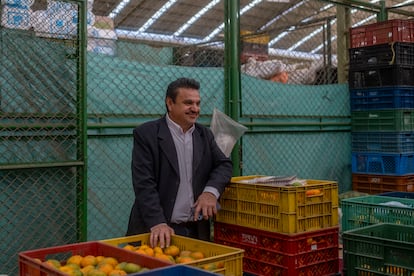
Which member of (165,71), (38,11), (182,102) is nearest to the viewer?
(182,102)

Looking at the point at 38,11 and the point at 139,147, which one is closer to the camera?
the point at 139,147

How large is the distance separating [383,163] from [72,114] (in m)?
4.06

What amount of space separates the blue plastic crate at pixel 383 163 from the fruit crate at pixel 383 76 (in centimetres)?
91

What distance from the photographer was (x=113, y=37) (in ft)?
16.3

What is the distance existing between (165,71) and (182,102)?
180 centimetres

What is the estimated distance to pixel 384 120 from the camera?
629 centimetres

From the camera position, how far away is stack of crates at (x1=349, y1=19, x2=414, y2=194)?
6.13 metres

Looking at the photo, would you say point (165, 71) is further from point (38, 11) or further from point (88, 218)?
point (88, 218)

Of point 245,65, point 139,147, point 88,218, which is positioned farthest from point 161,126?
point 245,65

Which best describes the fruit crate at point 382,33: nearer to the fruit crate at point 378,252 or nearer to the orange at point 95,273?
the fruit crate at point 378,252

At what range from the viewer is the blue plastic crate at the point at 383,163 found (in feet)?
20.1

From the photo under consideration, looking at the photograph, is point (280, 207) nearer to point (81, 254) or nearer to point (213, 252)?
point (213, 252)

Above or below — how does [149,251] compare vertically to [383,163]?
below

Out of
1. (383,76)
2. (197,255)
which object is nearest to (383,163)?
(383,76)
